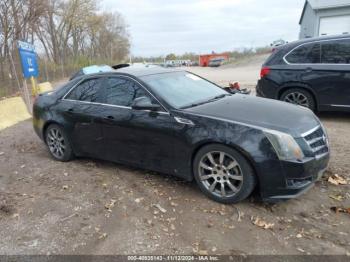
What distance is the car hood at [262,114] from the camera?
4102 mm

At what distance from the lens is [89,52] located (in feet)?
167

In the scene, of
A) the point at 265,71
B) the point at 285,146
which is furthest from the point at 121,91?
the point at 265,71

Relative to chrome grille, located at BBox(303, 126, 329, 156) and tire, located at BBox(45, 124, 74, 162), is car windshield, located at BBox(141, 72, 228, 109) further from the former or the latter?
tire, located at BBox(45, 124, 74, 162)

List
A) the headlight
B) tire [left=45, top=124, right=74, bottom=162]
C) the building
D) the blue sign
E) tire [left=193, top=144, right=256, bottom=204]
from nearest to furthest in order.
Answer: the headlight < tire [left=193, top=144, right=256, bottom=204] < tire [left=45, top=124, right=74, bottom=162] < the blue sign < the building

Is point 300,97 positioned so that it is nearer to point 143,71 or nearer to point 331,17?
point 143,71

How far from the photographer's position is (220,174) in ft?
13.9

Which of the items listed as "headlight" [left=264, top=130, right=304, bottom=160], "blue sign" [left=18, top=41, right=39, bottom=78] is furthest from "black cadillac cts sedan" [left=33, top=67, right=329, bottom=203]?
"blue sign" [left=18, top=41, right=39, bottom=78]

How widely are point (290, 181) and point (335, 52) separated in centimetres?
490

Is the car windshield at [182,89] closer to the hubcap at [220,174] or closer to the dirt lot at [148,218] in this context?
the hubcap at [220,174]

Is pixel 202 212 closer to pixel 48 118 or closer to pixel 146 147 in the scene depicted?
pixel 146 147

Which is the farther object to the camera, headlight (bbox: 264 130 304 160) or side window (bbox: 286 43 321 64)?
side window (bbox: 286 43 321 64)

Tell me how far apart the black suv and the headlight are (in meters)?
4.31

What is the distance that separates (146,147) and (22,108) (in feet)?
23.4

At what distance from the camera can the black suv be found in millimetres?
7602
